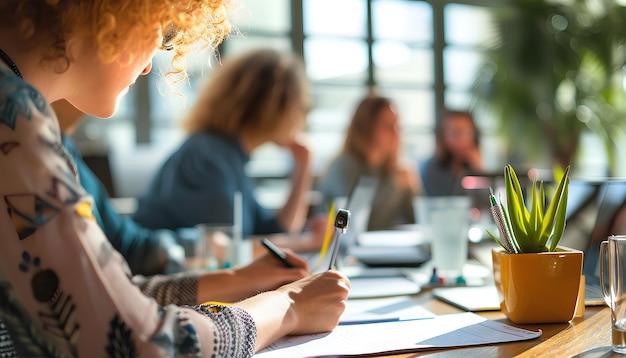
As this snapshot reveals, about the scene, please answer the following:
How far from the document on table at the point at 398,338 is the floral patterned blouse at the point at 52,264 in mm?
212

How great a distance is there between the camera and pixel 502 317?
89 cm

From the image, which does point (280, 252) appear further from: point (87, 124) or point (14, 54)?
point (87, 124)

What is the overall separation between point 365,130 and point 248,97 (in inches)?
47.5

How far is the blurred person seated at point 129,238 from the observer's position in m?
1.48

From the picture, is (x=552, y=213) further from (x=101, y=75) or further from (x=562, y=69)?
(x=562, y=69)

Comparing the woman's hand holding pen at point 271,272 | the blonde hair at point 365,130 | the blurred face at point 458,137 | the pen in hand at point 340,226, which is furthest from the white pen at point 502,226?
the blurred face at point 458,137

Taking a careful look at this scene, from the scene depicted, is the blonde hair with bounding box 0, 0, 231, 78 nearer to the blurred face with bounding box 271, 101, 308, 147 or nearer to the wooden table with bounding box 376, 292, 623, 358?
the wooden table with bounding box 376, 292, 623, 358

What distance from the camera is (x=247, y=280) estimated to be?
1016mm

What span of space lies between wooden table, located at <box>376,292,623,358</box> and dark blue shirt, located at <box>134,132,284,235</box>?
4.35ft

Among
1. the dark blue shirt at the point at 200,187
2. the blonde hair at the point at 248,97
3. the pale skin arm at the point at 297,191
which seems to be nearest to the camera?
the dark blue shirt at the point at 200,187

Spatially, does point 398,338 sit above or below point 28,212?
below

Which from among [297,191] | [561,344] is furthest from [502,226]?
[297,191]

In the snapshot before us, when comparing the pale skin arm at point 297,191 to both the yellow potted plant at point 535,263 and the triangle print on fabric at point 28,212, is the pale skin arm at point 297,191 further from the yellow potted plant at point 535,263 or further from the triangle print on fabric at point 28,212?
the triangle print on fabric at point 28,212

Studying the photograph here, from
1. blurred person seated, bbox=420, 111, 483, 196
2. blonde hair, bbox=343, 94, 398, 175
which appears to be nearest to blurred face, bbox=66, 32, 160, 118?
blonde hair, bbox=343, 94, 398, 175
